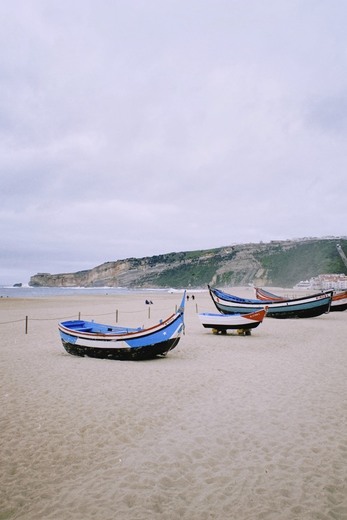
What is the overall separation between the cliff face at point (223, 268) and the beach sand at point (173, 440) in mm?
112090

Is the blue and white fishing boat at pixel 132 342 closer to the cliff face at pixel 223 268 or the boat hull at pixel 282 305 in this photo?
the boat hull at pixel 282 305

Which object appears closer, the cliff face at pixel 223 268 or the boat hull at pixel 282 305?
the boat hull at pixel 282 305

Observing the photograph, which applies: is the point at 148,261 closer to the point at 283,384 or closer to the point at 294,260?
the point at 294,260

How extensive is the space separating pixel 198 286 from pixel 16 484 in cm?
12976

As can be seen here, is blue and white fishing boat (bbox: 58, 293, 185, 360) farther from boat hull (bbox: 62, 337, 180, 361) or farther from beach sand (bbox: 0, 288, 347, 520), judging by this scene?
beach sand (bbox: 0, 288, 347, 520)

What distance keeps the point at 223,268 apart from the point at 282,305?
115 m

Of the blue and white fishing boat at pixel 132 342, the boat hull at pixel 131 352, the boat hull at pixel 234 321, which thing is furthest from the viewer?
the boat hull at pixel 234 321

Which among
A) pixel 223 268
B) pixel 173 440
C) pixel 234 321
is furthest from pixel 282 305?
pixel 223 268

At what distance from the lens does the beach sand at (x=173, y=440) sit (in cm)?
400

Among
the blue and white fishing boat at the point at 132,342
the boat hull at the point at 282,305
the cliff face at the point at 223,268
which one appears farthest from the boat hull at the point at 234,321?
the cliff face at the point at 223,268

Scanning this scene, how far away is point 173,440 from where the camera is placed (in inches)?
224

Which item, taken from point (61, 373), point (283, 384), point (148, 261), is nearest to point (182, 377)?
point (283, 384)

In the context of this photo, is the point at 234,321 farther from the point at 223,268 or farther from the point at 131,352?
the point at 223,268

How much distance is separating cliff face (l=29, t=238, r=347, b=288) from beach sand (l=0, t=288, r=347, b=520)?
112090mm
